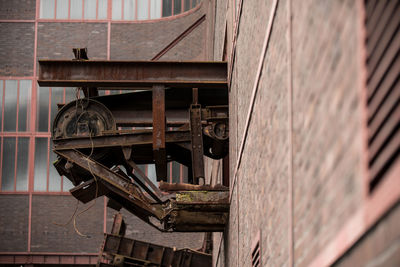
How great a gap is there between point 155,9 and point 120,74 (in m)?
22.2

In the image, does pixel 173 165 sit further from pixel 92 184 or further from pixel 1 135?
pixel 92 184

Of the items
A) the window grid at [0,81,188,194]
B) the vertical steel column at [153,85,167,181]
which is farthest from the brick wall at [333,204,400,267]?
the window grid at [0,81,188,194]

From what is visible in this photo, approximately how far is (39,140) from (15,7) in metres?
5.94

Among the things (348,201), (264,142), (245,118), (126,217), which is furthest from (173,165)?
(348,201)

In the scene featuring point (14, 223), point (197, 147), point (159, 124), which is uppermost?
point (14, 223)

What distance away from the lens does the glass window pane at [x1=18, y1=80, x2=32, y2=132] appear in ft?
115

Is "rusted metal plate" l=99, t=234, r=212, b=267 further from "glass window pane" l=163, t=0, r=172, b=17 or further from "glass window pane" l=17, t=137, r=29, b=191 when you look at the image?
"glass window pane" l=163, t=0, r=172, b=17

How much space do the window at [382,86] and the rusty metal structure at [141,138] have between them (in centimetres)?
940

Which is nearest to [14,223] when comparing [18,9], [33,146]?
[33,146]

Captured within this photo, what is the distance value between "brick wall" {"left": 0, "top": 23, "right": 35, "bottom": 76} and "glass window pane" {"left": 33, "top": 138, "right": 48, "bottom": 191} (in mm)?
3064

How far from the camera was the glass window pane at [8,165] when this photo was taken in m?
34.2

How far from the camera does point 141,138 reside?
14.0 m

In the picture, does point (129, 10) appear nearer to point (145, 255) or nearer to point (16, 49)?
point (16, 49)

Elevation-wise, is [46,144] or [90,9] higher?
[90,9]
